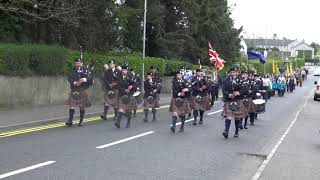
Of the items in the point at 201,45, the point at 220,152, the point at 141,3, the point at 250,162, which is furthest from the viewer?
the point at 201,45

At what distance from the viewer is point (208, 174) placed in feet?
31.1

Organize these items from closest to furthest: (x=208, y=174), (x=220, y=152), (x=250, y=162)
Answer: (x=208, y=174)
(x=250, y=162)
(x=220, y=152)

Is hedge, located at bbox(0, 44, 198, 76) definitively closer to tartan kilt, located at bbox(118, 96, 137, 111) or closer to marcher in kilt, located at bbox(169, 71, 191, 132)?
tartan kilt, located at bbox(118, 96, 137, 111)

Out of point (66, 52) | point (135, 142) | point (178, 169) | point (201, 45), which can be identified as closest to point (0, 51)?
point (66, 52)

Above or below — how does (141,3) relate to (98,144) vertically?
above

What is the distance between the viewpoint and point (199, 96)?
18250 mm

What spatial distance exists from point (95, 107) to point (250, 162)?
1156 cm

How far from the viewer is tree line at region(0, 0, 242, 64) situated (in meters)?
22.7

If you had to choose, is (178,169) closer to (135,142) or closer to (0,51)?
(135,142)

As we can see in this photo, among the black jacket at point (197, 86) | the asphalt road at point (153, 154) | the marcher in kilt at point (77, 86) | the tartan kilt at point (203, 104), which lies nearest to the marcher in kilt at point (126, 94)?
the asphalt road at point (153, 154)

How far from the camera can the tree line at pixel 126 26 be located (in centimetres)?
2273

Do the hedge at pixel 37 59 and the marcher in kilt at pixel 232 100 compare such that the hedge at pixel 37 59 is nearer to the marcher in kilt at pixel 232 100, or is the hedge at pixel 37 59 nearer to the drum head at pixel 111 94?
the drum head at pixel 111 94

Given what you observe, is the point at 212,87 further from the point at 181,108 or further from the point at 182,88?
the point at 181,108

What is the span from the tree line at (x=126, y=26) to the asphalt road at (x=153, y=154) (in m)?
7.96
